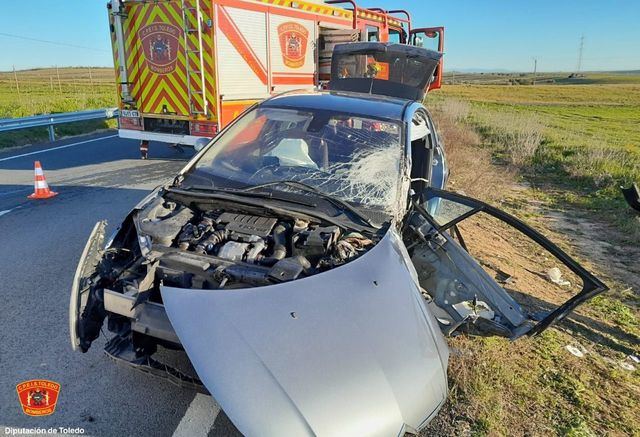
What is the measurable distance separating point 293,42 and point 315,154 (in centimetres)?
626

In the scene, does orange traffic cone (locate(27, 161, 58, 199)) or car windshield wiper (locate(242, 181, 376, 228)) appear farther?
orange traffic cone (locate(27, 161, 58, 199))

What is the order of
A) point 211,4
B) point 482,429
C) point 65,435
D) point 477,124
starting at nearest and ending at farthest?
point 65,435, point 482,429, point 211,4, point 477,124

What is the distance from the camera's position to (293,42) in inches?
360

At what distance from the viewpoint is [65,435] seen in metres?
2.48

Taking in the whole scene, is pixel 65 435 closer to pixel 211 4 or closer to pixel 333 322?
pixel 333 322

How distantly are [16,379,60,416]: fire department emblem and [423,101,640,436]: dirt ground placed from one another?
2178mm

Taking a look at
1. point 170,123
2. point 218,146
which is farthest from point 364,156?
point 170,123

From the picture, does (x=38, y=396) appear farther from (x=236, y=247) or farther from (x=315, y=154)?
(x=315, y=154)

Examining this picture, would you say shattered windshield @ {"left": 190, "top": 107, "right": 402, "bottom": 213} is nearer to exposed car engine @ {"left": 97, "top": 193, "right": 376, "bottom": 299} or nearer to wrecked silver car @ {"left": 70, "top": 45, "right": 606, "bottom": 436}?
wrecked silver car @ {"left": 70, "top": 45, "right": 606, "bottom": 436}

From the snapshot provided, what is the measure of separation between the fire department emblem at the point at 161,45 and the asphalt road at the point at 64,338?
2101 millimetres

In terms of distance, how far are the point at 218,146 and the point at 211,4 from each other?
440 cm

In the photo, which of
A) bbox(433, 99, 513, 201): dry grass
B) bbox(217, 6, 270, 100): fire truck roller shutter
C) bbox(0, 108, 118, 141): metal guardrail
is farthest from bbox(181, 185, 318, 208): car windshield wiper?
bbox(0, 108, 118, 141): metal guardrail

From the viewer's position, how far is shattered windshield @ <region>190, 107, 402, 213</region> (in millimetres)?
3334

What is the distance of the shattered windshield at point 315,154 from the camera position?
333 cm
